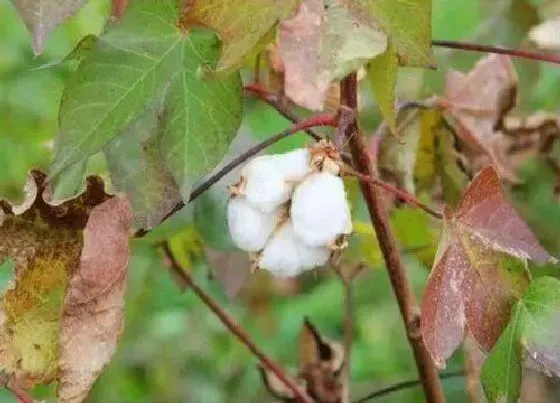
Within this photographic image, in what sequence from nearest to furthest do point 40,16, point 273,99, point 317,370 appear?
point 40,16 < point 273,99 < point 317,370

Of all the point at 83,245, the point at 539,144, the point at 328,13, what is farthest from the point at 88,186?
the point at 539,144

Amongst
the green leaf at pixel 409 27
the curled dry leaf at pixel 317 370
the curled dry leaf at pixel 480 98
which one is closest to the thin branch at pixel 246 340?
the curled dry leaf at pixel 317 370

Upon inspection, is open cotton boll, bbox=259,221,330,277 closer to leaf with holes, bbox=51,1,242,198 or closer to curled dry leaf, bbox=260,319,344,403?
leaf with holes, bbox=51,1,242,198

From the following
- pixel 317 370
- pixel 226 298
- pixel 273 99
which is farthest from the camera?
pixel 226 298

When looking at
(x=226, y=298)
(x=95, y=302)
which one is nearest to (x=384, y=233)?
(x=95, y=302)

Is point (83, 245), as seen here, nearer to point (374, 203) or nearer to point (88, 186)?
point (88, 186)

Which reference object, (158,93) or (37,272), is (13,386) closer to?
(37,272)

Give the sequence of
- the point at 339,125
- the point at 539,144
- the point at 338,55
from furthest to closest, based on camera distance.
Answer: the point at 539,144 < the point at 339,125 < the point at 338,55
